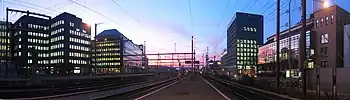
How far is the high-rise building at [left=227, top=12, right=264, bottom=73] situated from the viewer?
77625 millimetres

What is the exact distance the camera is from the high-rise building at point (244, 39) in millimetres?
77625

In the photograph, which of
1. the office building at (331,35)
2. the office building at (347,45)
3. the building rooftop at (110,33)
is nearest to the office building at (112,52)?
the building rooftop at (110,33)

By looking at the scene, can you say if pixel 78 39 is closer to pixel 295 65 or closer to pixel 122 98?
pixel 295 65

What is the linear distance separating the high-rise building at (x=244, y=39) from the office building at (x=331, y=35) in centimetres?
1353

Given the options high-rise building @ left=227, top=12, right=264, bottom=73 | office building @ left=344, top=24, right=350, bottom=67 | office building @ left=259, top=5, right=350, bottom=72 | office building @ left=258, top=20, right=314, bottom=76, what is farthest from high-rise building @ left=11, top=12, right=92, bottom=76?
office building @ left=344, top=24, right=350, bottom=67

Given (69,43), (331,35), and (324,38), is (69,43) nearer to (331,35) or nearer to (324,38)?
(324,38)

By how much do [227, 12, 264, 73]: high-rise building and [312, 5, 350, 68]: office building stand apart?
44.4 feet

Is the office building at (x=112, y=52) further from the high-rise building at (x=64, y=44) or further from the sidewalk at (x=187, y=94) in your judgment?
the sidewalk at (x=187, y=94)

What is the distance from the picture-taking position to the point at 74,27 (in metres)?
147

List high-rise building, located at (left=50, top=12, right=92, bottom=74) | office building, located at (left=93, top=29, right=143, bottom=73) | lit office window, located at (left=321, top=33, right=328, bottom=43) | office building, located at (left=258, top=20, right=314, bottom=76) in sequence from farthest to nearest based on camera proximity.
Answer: office building, located at (left=93, top=29, right=143, bottom=73) < high-rise building, located at (left=50, top=12, right=92, bottom=74) < office building, located at (left=258, top=20, right=314, bottom=76) < lit office window, located at (left=321, top=33, right=328, bottom=43)

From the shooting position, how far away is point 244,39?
109 meters

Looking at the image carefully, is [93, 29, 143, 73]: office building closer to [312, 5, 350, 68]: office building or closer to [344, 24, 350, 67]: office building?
[312, 5, 350, 68]: office building

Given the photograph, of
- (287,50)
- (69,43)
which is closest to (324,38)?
(287,50)

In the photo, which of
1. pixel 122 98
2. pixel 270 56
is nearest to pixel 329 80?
pixel 122 98
